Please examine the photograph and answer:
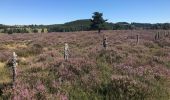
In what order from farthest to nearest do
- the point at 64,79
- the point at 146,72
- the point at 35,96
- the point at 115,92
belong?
1. the point at 146,72
2. the point at 64,79
3. the point at 115,92
4. the point at 35,96

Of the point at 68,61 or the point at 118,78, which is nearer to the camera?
the point at 118,78

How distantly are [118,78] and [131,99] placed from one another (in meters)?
1.38

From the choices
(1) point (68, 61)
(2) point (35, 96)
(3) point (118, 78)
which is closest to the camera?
(2) point (35, 96)

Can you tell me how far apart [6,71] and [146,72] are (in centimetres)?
643

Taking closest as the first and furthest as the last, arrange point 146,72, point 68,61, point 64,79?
point 64,79, point 146,72, point 68,61

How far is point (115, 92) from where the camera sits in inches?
356

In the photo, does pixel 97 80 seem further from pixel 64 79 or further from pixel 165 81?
pixel 165 81

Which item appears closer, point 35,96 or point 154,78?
point 35,96

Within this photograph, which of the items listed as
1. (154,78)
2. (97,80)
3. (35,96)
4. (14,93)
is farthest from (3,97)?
(154,78)

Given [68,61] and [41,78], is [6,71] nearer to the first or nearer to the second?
[68,61]

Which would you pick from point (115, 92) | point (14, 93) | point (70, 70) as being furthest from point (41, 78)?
point (115, 92)

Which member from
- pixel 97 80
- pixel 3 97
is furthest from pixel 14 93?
pixel 97 80

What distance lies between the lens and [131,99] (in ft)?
28.3

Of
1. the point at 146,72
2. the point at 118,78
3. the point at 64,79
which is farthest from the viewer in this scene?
the point at 146,72
